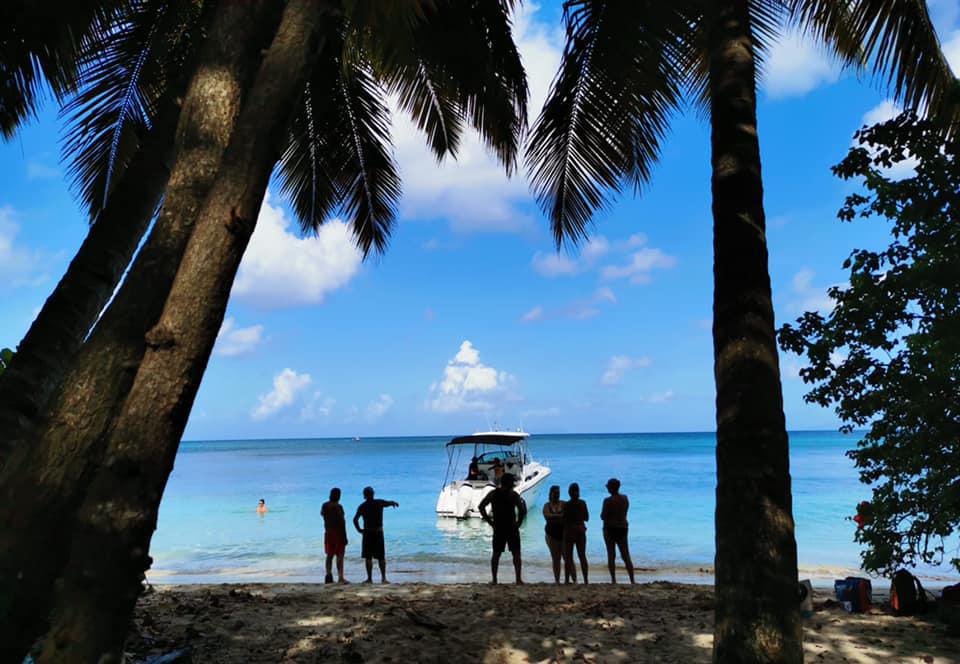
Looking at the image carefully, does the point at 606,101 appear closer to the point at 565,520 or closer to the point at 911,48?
the point at 911,48

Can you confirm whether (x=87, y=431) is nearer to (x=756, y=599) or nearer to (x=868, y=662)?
(x=756, y=599)

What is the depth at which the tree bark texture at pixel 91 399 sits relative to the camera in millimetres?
2594

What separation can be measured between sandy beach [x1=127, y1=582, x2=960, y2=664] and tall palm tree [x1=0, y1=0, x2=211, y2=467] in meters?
2.68

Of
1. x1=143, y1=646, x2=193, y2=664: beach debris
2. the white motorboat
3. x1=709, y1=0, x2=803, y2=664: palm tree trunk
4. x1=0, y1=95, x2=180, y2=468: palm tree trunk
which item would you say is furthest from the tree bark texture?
the white motorboat

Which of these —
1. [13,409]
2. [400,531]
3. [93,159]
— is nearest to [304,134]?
[93,159]

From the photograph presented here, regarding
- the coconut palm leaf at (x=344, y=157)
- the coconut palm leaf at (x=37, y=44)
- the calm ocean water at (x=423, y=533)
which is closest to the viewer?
the coconut palm leaf at (x=37, y=44)

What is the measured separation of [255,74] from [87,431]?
6.31ft

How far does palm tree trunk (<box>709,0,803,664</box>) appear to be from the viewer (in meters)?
3.17

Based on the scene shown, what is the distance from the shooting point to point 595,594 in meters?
8.94

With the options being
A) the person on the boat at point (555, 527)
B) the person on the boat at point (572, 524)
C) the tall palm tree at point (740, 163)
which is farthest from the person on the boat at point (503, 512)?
the tall palm tree at point (740, 163)

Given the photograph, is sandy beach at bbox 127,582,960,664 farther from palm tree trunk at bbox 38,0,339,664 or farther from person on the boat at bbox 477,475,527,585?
palm tree trunk at bbox 38,0,339,664

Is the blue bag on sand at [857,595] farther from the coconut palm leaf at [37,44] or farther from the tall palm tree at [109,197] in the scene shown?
the coconut palm leaf at [37,44]

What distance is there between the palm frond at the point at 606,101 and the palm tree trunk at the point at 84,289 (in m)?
4.25

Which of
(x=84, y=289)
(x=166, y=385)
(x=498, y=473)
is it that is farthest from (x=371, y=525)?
(x=166, y=385)
